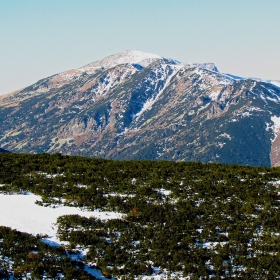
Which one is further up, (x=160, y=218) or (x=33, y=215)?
(x=33, y=215)

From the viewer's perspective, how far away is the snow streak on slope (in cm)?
2420

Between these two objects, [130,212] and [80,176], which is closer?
[130,212]

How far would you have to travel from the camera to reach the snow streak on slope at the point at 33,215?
79.4 feet

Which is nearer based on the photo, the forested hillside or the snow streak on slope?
the forested hillside

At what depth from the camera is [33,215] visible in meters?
26.2

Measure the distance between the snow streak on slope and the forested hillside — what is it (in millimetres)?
587

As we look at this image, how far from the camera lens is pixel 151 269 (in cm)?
1992

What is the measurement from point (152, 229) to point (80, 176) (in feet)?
35.1

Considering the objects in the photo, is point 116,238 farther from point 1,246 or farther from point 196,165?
point 196,165

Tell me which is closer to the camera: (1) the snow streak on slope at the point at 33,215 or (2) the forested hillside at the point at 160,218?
(2) the forested hillside at the point at 160,218

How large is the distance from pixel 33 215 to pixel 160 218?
7.47 meters

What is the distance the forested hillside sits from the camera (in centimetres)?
2033

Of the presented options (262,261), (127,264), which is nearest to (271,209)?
(262,261)

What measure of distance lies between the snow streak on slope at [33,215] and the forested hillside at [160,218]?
59 centimetres
